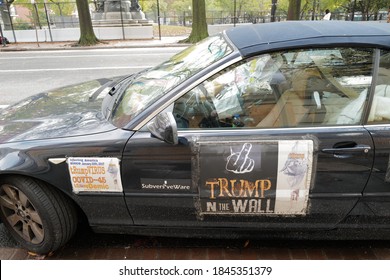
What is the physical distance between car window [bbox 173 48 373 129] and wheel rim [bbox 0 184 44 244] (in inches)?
46.8

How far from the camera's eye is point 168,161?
205 centimetres

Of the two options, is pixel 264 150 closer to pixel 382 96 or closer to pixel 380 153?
pixel 380 153

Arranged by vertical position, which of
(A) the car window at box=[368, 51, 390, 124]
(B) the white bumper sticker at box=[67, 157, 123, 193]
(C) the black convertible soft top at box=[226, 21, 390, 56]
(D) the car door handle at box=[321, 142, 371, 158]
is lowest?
(B) the white bumper sticker at box=[67, 157, 123, 193]

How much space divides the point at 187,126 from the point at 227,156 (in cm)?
33

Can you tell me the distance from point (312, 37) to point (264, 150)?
794 mm

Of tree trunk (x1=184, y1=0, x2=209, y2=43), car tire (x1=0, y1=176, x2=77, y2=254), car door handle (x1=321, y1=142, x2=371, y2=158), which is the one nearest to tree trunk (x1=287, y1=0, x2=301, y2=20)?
tree trunk (x1=184, y1=0, x2=209, y2=43)

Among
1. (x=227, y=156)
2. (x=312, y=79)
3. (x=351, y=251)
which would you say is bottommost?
(x=351, y=251)

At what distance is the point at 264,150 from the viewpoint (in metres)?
1.99

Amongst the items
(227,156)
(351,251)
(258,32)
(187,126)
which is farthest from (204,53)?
(351,251)

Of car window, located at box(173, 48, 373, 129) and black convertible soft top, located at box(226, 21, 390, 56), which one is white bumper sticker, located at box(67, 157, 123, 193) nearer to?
car window, located at box(173, 48, 373, 129)

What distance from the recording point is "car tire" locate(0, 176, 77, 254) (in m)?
2.19

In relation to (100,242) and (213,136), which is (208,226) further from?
(100,242)

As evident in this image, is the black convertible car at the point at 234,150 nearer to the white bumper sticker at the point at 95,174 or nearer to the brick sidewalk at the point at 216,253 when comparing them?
the white bumper sticker at the point at 95,174

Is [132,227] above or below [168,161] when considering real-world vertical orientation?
below
